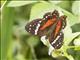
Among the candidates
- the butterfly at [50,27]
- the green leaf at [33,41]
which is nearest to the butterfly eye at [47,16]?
the butterfly at [50,27]

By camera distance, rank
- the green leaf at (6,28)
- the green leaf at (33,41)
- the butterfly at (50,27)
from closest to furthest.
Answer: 1. the butterfly at (50,27)
2. the green leaf at (6,28)
3. the green leaf at (33,41)

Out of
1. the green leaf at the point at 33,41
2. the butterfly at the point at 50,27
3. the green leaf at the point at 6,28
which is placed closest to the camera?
the butterfly at the point at 50,27

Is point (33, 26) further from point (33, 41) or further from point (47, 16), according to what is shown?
point (33, 41)

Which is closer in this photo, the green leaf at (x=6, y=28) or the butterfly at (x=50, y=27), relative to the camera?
the butterfly at (x=50, y=27)

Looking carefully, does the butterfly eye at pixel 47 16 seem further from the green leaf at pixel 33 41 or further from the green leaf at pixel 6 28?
the green leaf at pixel 33 41

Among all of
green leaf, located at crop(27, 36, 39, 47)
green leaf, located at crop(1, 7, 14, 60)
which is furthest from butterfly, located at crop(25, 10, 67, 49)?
green leaf, located at crop(27, 36, 39, 47)

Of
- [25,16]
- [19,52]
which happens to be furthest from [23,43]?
[25,16]

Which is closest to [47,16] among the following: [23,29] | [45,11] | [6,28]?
[45,11]
